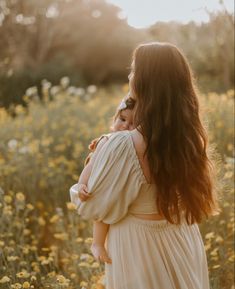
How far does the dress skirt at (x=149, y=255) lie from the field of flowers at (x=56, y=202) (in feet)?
1.52

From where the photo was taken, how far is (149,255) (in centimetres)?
242

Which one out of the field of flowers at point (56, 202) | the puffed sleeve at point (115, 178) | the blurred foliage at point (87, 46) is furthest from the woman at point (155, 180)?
the blurred foliage at point (87, 46)

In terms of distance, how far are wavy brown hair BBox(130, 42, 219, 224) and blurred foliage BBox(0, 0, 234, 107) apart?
9854 mm

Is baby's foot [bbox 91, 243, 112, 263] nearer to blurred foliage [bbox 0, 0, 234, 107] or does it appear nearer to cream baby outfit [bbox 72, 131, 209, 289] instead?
cream baby outfit [bbox 72, 131, 209, 289]

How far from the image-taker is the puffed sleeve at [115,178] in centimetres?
230

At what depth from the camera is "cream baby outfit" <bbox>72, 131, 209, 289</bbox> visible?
232cm

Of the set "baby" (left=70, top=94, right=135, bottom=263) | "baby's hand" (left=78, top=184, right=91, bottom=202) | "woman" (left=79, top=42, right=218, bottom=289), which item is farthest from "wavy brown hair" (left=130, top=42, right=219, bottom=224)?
"baby's hand" (left=78, top=184, right=91, bottom=202)

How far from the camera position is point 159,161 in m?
2.28

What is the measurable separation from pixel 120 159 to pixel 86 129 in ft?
13.8

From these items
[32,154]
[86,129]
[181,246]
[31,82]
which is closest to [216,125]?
[86,129]

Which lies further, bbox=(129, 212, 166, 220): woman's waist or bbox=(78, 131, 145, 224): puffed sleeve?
bbox=(129, 212, 166, 220): woman's waist

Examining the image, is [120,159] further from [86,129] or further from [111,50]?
[111,50]

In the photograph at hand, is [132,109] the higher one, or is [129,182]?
[132,109]

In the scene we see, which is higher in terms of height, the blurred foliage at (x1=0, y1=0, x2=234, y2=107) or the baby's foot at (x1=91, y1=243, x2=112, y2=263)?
the blurred foliage at (x1=0, y1=0, x2=234, y2=107)
